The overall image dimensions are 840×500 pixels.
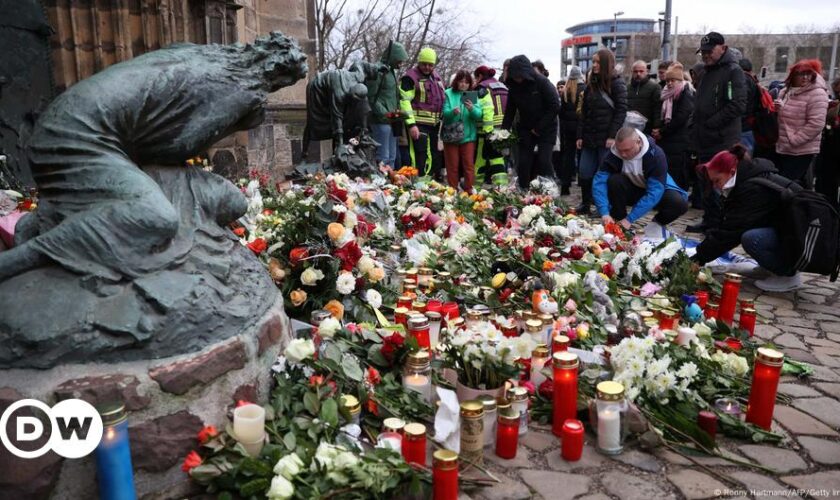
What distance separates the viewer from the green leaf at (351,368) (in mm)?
2582

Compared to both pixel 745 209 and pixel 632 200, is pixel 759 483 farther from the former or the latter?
pixel 632 200

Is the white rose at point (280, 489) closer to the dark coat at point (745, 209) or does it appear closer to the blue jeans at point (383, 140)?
the dark coat at point (745, 209)

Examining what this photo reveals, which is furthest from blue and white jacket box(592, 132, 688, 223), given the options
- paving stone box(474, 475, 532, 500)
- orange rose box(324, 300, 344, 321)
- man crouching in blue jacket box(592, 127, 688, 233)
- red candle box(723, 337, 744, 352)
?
paving stone box(474, 475, 532, 500)

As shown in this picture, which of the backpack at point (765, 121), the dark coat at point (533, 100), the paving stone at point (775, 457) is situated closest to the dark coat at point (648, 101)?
the dark coat at point (533, 100)

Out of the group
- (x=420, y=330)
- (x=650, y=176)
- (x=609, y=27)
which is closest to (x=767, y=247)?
(x=650, y=176)

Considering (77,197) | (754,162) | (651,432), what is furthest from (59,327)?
(754,162)

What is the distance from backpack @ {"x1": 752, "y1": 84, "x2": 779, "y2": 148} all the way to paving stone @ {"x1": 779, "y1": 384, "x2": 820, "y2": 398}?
14.6 ft

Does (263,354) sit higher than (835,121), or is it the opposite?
(835,121)

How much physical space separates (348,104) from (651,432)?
18.4ft

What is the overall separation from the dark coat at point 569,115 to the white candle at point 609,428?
276 inches

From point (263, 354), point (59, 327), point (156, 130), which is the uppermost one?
point (156, 130)

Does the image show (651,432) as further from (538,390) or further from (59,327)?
(59,327)

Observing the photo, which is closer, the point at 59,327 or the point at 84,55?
the point at 59,327

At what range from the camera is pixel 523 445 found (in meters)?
2.52
